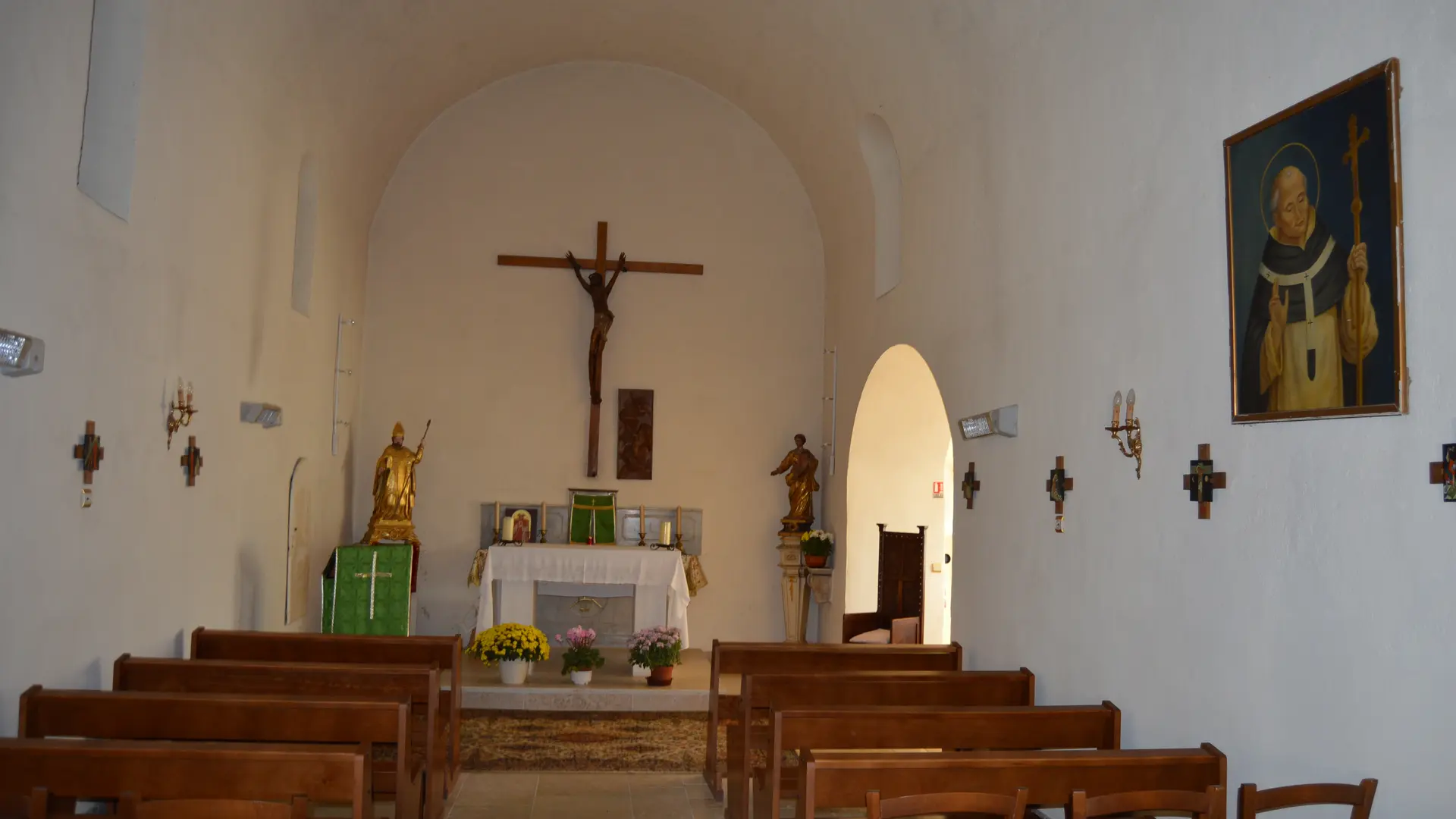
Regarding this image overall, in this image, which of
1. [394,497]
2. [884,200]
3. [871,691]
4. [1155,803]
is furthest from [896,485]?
[1155,803]

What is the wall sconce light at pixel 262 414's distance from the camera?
7020mm

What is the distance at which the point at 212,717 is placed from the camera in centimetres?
431

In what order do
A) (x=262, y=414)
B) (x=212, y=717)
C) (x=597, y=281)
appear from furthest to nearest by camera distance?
1. (x=597, y=281)
2. (x=262, y=414)
3. (x=212, y=717)

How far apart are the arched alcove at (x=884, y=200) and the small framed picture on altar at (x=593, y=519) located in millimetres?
3390

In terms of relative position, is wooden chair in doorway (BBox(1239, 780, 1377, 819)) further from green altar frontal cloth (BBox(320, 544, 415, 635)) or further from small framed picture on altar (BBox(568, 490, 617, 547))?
small framed picture on altar (BBox(568, 490, 617, 547))

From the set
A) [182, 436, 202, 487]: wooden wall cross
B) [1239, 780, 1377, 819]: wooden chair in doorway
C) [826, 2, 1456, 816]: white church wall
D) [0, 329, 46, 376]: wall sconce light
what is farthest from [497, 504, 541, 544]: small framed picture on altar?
[1239, 780, 1377, 819]: wooden chair in doorway

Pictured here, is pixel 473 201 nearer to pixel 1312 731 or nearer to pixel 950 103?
pixel 950 103

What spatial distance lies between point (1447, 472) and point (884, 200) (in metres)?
6.31

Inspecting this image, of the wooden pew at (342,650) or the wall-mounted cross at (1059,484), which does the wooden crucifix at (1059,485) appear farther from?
the wooden pew at (342,650)

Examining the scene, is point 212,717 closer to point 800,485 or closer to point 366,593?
point 366,593

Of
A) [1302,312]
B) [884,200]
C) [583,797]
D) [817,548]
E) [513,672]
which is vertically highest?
[884,200]

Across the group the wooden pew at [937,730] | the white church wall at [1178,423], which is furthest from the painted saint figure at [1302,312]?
the wooden pew at [937,730]

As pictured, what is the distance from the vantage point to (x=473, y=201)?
11133 mm

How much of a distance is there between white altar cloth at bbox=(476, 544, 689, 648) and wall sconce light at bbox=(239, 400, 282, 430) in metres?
2.68
